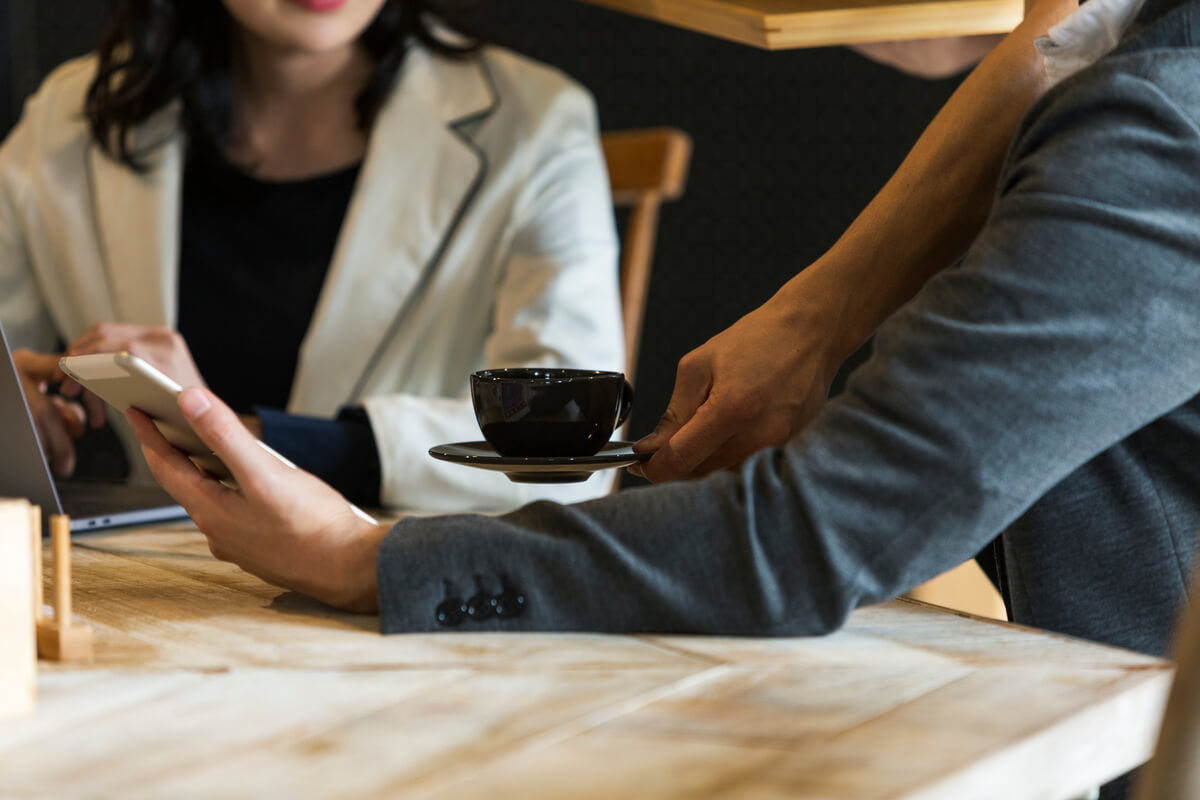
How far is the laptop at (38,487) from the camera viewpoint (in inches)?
25.8

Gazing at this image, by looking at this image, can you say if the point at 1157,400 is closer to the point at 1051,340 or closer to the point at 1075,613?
the point at 1051,340

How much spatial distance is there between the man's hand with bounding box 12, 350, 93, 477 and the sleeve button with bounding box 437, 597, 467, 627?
63 cm

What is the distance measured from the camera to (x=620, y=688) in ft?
1.54

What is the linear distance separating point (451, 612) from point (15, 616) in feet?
0.63

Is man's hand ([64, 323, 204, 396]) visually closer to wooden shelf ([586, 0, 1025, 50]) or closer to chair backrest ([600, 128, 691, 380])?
wooden shelf ([586, 0, 1025, 50])

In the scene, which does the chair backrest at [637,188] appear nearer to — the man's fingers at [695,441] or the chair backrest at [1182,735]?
the man's fingers at [695,441]

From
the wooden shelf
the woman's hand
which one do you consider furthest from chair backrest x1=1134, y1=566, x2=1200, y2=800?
the woman's hand

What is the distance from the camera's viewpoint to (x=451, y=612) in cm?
56

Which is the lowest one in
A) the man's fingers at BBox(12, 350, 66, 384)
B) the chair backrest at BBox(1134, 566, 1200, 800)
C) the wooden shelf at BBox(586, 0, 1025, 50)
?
the man's fingers at BBox(12, 350, 66, 384)

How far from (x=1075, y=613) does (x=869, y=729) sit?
11.7 inches

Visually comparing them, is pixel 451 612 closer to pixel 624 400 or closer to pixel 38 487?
pixel 624 400

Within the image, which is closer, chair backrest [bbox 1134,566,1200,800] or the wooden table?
chair backrest [bbox 1134,566,1200,800]

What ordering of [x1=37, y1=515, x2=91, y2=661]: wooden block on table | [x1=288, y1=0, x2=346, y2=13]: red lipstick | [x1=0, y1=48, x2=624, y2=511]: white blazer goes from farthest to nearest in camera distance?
[x1=0, y1=48, x2=624, y2=511]: white blazer → [x1=288, y1=0, x2=346, y2=13]: red lipstick → [x1=37, y1=515, x2=91, y2=661]: wooden block on table

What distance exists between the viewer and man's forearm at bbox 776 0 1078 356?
2.21 ft
